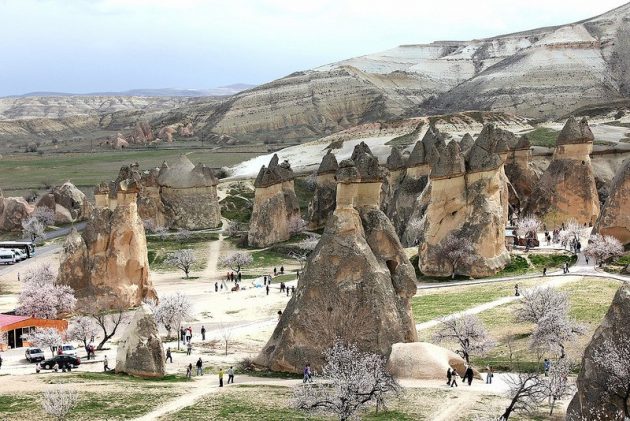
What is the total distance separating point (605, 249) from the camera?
50125mm

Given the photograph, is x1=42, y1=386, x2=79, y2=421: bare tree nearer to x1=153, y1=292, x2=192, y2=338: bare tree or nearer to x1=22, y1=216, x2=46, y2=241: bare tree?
x1=153, y1=292, x2=192, y2=338: bare tree

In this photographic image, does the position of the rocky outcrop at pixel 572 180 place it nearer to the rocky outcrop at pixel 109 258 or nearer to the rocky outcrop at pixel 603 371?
the rocky outcrop at pixel 109 258

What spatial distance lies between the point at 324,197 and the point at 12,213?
111 feet

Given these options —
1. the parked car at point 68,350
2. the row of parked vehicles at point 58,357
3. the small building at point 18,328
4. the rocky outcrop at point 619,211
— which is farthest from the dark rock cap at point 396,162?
the parked car at point 68,350

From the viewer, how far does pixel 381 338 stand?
29891 millimetres

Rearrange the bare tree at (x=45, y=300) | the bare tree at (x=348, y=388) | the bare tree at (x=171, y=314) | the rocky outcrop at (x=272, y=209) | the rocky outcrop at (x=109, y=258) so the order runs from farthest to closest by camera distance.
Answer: the rocky outcrop at (x=272, y=209) → the rocky outcrop at (x=109, y=258) → the bare tree at (x=45, y=300) → the bare tree at (x=171, y=314) → the bare tree at (x=348, y=388)

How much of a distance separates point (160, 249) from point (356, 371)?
5104cm

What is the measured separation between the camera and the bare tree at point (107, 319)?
39994 millimetres

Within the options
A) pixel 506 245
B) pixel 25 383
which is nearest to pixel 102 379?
pixel 25 383

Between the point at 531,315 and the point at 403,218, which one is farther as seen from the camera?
the point at 403,218

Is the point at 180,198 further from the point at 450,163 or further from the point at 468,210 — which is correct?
the point at 468,210

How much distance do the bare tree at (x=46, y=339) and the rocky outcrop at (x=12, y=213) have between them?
5101 centimetres

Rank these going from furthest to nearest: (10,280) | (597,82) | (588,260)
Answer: (597,82) → (10,280) → (588,260)

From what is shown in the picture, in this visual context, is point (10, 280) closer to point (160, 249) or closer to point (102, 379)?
point (160, 249)
